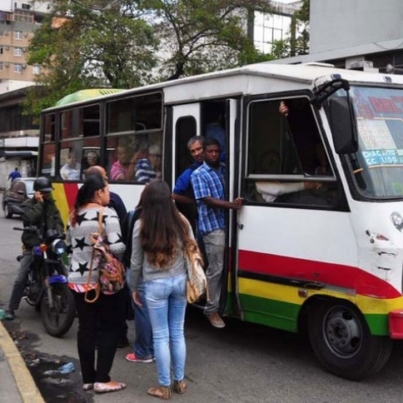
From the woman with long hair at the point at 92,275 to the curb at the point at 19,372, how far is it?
17.5 inches

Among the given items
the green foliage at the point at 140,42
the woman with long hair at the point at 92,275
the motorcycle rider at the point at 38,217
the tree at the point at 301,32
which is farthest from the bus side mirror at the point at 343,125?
the tree at the point at 301,32

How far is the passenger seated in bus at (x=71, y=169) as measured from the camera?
894cm

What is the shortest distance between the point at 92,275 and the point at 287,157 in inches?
76.7

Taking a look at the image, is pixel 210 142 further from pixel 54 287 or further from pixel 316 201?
pixel 54 287

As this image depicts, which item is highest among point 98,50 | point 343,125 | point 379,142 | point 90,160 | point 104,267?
point 98,50

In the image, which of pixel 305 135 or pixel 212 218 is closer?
pixel 305 135

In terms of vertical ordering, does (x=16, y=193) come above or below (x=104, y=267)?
below

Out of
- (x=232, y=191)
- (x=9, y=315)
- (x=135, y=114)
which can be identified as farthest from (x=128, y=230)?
(x=9, y=315)

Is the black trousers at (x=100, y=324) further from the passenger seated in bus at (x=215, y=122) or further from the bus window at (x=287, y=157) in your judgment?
the passenger seated in bus at (x=215, y=122)

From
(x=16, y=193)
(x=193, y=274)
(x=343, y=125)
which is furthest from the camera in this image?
(x=16, y=193)

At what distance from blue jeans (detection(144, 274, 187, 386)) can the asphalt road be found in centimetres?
34

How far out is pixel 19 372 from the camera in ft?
17.0

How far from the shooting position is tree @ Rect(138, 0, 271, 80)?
24.3m

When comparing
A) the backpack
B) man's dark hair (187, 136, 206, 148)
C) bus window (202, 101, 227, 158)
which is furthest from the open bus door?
the backpack
